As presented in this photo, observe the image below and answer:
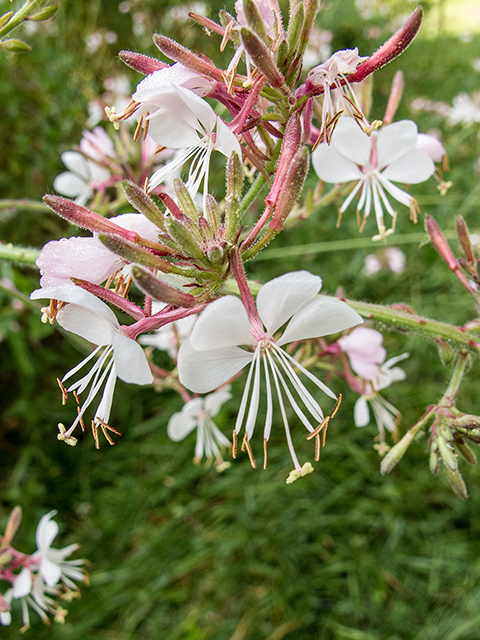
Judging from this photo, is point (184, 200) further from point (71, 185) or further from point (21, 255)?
point (71, 185)

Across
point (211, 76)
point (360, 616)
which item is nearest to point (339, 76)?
point (211, 76)

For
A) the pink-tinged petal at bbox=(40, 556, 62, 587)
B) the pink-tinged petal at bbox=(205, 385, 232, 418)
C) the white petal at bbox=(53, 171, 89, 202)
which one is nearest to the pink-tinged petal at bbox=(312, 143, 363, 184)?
the pink-tinged petal at bbox=(205, 385, 232, 418)

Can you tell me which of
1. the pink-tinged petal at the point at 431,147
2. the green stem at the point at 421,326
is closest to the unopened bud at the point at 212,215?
the green stem at the point at 421,326

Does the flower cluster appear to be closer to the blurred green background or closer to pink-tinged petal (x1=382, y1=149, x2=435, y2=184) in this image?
the blurred green background

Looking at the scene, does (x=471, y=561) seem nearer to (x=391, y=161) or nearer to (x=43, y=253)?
(x=391, y=161)

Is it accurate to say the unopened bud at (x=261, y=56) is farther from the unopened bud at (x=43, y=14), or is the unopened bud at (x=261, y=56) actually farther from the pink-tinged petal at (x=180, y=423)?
the pink-tinged petal at (x=180, y=423)
